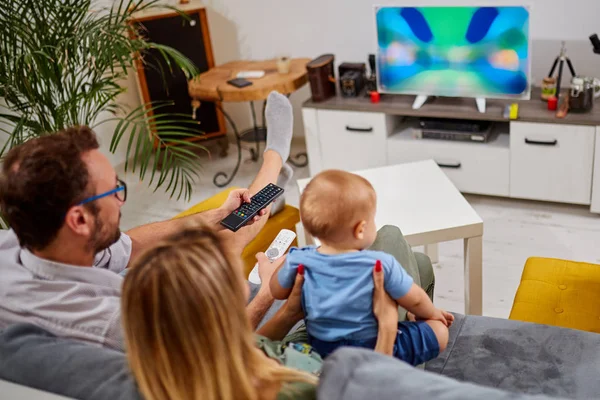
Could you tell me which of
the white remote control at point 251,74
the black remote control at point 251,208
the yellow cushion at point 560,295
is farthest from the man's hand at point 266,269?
the white remote control at point 251,74

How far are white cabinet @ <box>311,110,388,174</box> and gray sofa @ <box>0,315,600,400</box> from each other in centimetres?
186

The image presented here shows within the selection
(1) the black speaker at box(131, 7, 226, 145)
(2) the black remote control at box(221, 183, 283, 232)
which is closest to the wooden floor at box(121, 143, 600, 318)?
(1) the black speaker at box(131, 7, 226, 145)

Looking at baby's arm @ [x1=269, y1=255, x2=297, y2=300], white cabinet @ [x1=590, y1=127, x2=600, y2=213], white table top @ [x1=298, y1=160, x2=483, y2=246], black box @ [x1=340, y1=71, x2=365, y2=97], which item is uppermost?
baby's arm @ [x1=269, y1=255, x2=297, y2=300]

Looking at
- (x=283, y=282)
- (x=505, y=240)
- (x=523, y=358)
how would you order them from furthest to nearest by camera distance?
(x=505, y=240) → (x=523, y=358) → (x=283, y=282)

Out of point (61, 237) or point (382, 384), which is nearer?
point (382, 384)

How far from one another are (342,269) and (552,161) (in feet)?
6.78

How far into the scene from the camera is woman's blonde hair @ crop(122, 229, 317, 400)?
1092 mm

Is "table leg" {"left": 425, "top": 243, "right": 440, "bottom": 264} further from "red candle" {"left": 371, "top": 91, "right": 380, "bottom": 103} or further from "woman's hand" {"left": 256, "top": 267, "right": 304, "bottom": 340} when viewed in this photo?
"woman's hand" {"left": 256, "top": 267, "right": 304, "bottom": 340}

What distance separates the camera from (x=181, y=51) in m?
4.16

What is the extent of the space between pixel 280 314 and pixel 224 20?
3011mm

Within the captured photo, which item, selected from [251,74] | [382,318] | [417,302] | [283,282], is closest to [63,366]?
[283,282]

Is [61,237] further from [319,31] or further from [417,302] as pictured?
[319,31]

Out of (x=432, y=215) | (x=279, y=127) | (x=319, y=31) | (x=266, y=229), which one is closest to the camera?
(x=279, y=127)

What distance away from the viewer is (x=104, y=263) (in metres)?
1.90
